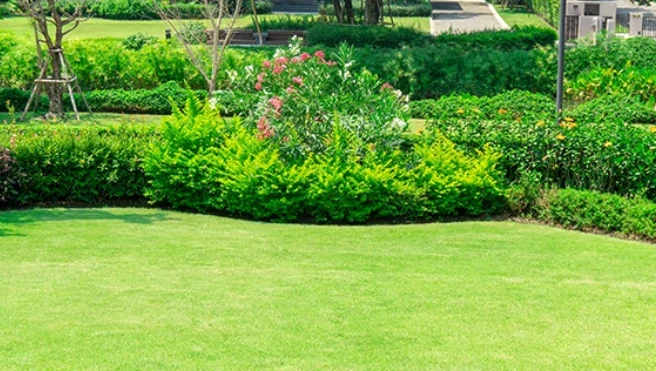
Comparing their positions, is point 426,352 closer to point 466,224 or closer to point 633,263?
point 633,263

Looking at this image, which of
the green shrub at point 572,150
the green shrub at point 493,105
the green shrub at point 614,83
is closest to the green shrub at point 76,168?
the green shrub at point 572,150

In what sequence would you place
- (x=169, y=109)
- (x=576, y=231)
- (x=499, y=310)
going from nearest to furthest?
(x=499, y=310) < (x=576, y=231) < (x=169, y=109)

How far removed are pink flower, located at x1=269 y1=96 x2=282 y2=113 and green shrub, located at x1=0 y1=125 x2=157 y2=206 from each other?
5.29 feet

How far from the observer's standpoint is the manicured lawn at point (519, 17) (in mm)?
44075

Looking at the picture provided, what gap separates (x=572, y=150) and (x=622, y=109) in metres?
6.02

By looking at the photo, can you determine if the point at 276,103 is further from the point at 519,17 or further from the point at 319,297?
the point at 519,17

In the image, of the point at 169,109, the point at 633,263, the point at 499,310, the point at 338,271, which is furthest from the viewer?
the point at 169,109

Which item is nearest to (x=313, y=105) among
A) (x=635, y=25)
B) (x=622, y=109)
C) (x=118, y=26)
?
(x=622, y=109)

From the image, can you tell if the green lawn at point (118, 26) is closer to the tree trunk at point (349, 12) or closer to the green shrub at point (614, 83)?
the tree trunk at point (349, 12)

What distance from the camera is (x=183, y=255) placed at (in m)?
9.75

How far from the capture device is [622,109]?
18.2 m

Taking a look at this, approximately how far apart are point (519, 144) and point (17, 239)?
5.72 metres

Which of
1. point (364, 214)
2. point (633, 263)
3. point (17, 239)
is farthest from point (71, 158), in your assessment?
point (633, 263)

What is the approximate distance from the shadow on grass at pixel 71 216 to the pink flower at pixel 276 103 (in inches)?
68.3
